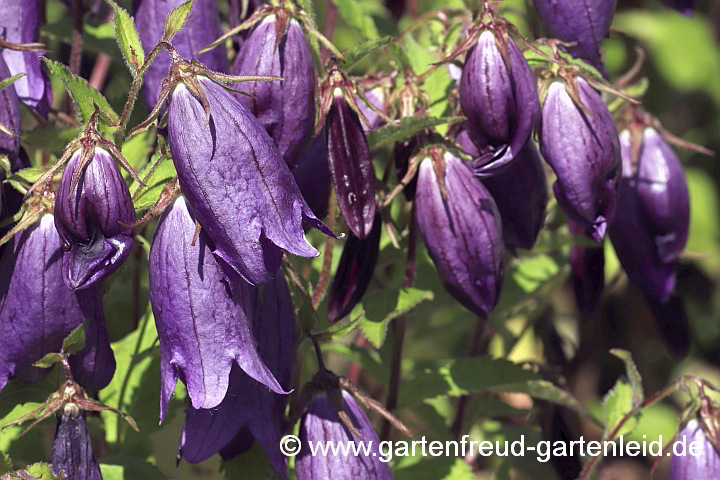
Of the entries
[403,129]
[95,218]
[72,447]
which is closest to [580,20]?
[403,129]

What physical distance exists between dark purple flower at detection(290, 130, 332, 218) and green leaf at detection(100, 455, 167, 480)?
1.12 ft

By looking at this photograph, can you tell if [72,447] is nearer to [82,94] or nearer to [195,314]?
[195,314]

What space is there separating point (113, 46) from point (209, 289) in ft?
1.82

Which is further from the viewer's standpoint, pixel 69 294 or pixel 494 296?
pixel 494 296

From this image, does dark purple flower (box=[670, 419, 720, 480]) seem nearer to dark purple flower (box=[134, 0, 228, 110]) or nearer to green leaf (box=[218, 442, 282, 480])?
green leaf (box=[218, 442, 282, 480])

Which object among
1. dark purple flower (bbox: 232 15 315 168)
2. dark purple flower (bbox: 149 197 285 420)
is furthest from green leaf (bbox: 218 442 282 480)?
dark purple flower (bbox: 232 15 315 168)

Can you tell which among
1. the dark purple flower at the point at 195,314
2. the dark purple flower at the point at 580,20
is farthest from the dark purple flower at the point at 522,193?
the dark purple flower at the point at 195,314

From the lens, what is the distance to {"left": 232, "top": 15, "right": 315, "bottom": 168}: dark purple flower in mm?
1014

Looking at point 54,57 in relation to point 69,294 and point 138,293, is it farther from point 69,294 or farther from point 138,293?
point 69,294

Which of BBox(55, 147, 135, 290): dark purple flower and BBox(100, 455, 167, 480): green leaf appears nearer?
BBox(55, 147, 135, 290): dark purple flower

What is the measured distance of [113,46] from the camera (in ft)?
4.36

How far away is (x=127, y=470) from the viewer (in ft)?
3.66

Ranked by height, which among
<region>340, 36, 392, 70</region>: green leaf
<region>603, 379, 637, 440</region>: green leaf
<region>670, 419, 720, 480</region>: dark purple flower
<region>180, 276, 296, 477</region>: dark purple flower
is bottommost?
<region>603, 379, 637, 440</region>: green leaf

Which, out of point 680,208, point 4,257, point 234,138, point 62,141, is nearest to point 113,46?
point 62,141
